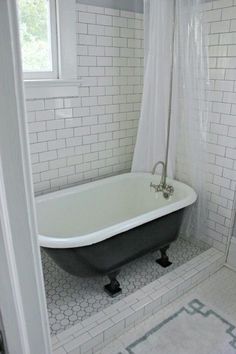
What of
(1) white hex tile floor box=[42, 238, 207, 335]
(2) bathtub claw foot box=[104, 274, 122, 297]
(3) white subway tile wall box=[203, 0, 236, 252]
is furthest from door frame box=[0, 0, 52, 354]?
(3) white subway tile wall box=[203, 0, 236, 252]

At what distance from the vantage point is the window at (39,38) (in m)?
2.18

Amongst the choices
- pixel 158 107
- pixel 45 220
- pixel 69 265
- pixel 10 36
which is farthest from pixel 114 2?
pixel 10 36

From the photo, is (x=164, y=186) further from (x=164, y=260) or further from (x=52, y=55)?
(x=52, y=55)

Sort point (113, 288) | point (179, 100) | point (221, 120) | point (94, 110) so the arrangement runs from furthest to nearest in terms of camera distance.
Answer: point (94, 110) → point (179, 100) → point (221, 120) → point (113, 288)

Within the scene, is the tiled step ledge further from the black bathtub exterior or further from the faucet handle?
the faucet handle

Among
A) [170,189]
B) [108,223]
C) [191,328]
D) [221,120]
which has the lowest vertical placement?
[191,328]

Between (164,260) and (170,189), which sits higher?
(170,189)

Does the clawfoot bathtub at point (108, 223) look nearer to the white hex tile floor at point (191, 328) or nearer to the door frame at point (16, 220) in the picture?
the white hex tile floor at point (191, 328)

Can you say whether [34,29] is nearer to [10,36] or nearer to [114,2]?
[114,2]

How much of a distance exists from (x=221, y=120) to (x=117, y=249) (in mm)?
1300

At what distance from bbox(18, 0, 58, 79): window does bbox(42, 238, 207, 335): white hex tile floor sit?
1499mm

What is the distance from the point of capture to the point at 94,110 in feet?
8.54

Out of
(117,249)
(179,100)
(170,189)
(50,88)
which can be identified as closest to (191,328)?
(117,249)

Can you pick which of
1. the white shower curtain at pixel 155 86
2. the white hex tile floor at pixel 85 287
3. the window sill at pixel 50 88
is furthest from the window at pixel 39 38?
the white hex tile floor at pixel 85 287
